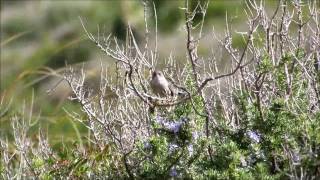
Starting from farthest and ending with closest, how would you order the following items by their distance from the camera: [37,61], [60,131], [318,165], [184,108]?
[37,61], [60,131], [184,108], [318,165]

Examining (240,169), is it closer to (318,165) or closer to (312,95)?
(318,165)

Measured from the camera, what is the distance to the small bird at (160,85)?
15.7 feet

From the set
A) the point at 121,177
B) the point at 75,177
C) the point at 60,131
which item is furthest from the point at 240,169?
the point at 60,131

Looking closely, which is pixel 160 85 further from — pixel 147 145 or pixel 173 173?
pixel 173 173

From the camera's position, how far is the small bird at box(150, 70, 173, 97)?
4.78 metres

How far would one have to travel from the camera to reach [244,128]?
470 cm

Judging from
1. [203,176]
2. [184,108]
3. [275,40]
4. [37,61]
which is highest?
[37,61]

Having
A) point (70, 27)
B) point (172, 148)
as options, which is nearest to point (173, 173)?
point (172, 148)

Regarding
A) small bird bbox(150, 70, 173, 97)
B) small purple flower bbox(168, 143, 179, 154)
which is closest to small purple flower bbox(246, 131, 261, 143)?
small purple flower bbox(168, 143, 179, 154)

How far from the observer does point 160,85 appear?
479 centimetres

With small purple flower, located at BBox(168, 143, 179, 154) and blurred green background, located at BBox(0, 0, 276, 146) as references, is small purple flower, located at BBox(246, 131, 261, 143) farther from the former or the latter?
blurred green background, located at BBox(0, 0, 276, 146)

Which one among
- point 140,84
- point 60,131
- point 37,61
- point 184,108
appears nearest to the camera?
point 184,108

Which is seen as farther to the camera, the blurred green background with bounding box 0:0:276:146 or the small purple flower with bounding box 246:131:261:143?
the blurred green background with bounding box 0:0:276:146

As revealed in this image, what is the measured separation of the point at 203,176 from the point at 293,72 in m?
0.79
